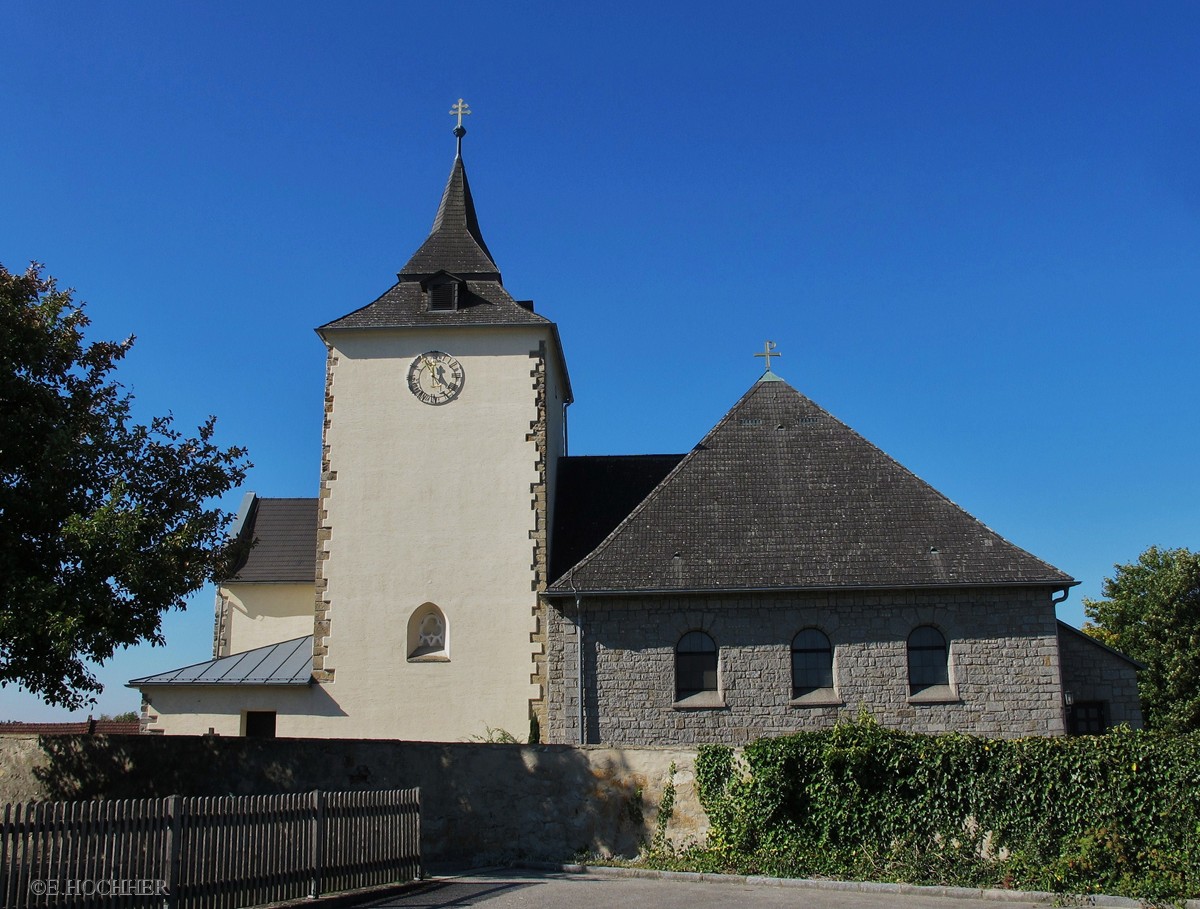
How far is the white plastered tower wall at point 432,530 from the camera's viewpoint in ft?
69.4

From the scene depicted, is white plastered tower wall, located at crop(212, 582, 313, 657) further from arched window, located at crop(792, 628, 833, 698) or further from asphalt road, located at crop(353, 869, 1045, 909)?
asphalt road, located at crop(353, 869, 1045, 909)

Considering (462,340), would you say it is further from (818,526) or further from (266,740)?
(266,740)

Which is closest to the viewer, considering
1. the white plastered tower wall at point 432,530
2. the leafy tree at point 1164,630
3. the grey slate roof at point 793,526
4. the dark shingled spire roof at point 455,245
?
the grey slate roof at point 793,526

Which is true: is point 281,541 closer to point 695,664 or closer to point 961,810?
point 695,664

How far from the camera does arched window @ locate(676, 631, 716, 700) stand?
774 inches

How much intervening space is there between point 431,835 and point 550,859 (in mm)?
1721

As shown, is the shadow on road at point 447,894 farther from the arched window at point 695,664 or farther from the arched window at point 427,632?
the arched window at point 427,632

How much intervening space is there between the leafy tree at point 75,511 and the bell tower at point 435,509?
21.0ft

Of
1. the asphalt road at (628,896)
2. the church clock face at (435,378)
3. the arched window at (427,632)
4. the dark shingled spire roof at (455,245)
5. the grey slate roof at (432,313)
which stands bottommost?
the asphalt road at (628,896)

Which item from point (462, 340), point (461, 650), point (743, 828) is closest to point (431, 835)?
point (743, 828)

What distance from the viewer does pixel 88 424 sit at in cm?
1510

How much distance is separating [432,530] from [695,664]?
6.06 meters

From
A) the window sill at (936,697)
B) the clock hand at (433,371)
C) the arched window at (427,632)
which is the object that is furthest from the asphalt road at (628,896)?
the clock hand at (433,371)

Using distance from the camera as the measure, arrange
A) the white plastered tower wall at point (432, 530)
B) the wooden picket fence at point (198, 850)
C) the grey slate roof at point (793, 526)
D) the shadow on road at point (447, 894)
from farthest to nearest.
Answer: the white plastered tower wall at point (432, 530)
the grey slate roof at point (793, 526)
the shadow on road at point (447, 894)
the wooden picket fence at point (198, 850)
